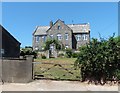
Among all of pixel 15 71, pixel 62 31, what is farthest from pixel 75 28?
pixel 15 71

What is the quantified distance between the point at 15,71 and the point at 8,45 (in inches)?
634

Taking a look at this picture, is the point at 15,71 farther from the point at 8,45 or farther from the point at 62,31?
the point at 62,31

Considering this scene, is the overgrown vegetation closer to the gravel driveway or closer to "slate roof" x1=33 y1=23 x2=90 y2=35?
the gravel driveway

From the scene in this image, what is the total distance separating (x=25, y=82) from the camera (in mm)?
12602

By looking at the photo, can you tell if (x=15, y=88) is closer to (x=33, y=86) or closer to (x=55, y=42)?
(x=33, y=86)

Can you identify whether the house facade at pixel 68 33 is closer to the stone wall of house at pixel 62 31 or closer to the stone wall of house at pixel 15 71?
the stone wall of house at pixel 62 31

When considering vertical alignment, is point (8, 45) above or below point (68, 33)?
below

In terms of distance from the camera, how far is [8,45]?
2833cm

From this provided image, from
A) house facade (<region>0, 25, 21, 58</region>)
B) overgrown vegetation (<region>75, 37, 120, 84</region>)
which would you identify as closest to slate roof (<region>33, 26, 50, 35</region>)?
house facade (<region>0, 25, 21, 58</region>)

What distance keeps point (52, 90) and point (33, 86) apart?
1.15 metres

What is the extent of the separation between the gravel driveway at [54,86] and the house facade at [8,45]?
41.7 ft

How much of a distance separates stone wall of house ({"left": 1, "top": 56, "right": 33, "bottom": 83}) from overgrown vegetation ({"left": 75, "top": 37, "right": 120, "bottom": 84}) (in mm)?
2557

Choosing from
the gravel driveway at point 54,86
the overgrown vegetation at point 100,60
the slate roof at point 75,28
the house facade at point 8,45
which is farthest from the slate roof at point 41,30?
the gravel driveway at point 54,86

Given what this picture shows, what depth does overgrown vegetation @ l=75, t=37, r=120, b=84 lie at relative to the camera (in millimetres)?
12773
